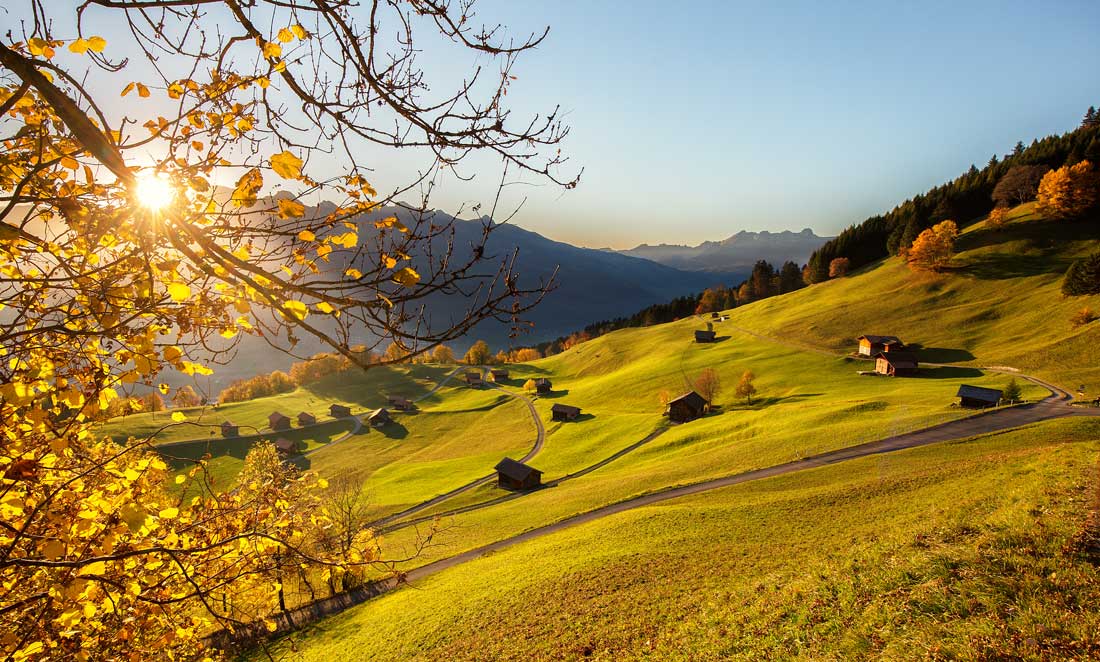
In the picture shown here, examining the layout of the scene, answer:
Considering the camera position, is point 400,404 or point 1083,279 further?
point 400,404

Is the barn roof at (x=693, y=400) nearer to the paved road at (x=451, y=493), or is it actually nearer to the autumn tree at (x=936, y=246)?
the paved road at (x=451, y=493)

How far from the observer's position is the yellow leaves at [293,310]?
3189 millimetres

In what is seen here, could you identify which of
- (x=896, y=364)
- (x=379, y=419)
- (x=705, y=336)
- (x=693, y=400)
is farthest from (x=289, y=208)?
(x=705, y=336)

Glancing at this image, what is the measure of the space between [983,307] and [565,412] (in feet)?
217

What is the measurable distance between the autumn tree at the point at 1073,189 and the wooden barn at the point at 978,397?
7206cm

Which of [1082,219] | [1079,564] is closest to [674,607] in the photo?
[1079,564]

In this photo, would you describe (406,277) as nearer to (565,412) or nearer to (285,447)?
(565,412)

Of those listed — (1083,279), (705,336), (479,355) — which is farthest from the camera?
(479,355)

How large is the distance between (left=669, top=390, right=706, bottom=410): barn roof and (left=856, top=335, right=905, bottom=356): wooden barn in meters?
25.9

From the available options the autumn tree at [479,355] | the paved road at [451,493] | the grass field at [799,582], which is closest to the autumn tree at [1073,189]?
the grass field at [799,582]

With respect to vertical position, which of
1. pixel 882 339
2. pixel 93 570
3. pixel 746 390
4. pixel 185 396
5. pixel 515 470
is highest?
pixel 185 396

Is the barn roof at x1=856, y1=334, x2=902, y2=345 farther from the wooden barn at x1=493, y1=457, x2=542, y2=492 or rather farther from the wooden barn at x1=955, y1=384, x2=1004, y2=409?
the wooden barn at x1=493, y1=457, x2=542, y2=492

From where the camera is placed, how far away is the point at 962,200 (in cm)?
10644

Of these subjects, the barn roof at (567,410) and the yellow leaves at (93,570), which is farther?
the barn roof at (567,410)
